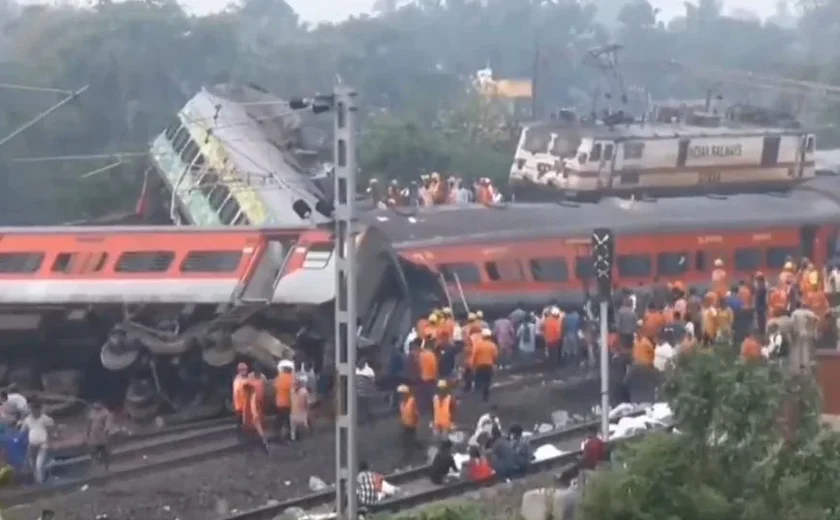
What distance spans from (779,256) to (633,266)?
124 inches

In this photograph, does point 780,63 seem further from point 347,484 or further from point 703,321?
point 347,484

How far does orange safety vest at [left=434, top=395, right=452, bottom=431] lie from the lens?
19120 mm

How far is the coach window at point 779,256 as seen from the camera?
1156 inches

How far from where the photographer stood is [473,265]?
25.6m

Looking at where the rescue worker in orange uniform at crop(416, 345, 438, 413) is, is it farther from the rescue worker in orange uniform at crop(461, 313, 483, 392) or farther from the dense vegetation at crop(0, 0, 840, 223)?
the dense vegetation at crop(0, 0, 840, 223)

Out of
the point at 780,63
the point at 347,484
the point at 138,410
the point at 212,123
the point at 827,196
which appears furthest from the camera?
the point at 780,63

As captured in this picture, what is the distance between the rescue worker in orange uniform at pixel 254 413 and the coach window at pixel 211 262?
2.65 m

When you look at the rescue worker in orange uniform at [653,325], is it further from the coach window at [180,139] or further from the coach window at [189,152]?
the coach window at [180,139]

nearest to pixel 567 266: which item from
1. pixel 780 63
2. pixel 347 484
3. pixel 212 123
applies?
pixel 212 123

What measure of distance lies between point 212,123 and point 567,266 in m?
7.35

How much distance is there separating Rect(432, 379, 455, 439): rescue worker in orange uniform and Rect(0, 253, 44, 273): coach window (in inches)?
243

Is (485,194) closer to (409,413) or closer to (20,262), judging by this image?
(20,262)

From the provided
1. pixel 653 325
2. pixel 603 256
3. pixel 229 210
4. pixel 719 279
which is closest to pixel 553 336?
pixel 653 325

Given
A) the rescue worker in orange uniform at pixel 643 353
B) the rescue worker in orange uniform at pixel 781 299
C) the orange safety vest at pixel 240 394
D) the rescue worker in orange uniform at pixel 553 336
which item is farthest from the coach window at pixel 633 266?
the orange safety vest at pixel 240 394
